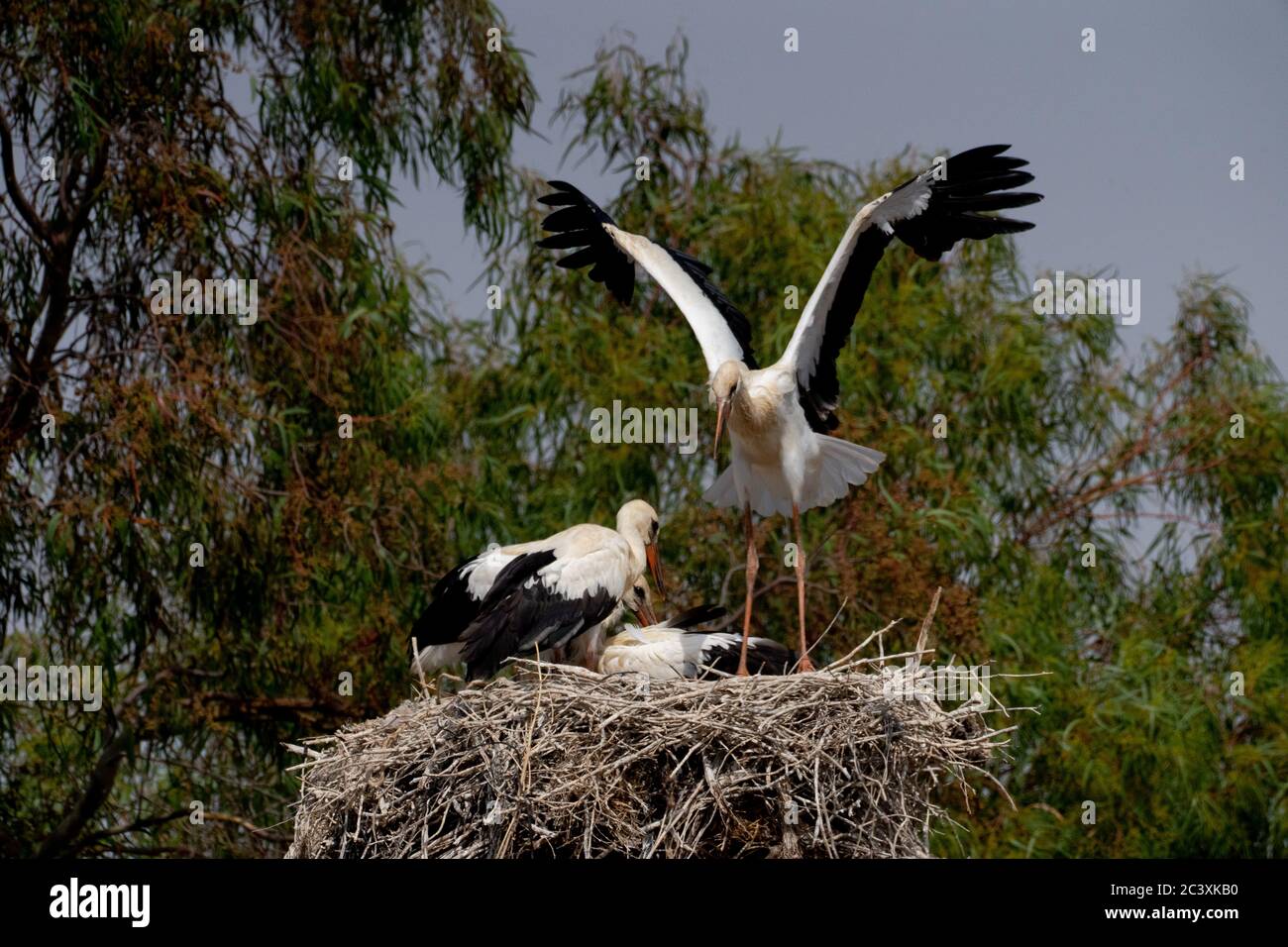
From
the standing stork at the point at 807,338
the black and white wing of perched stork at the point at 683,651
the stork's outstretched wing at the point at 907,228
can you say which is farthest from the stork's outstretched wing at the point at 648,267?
the black and white wing of perched stork at the point at 683,651

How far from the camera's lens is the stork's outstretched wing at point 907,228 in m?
6.43

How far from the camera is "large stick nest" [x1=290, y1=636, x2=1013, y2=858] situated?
5.34 metres

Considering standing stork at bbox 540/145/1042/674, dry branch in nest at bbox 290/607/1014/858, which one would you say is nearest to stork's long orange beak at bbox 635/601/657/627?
standing stork at bbox 540/145/1042/674

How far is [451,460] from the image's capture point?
10578 millimetres

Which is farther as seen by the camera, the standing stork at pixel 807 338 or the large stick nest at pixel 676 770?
the standing stork at pixel 807 338

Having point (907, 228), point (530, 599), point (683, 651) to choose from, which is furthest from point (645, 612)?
point (907, 228)

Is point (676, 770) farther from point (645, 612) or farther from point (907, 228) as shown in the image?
point (907, 228)

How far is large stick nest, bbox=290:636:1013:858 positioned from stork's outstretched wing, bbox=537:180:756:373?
1728 millimetres

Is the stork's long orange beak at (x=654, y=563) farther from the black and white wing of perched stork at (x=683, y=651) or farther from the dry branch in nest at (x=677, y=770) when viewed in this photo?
the dry branch in nest at (x=677, y=770)
